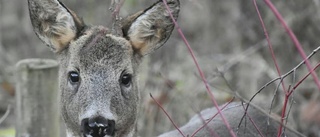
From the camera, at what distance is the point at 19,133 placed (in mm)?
6535

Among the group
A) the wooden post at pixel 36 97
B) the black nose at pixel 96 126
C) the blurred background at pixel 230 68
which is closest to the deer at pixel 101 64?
the black nose at pixel 96 126

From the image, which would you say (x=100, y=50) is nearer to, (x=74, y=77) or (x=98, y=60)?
(x=98, y=60)

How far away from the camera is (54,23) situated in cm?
571

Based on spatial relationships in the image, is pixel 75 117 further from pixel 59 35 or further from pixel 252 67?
pixel 252 67

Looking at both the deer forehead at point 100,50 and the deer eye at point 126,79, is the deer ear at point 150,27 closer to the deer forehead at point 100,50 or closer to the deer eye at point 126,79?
the deer forehead at point 100,50

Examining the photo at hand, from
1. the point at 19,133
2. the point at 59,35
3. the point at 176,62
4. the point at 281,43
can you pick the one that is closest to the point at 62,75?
the point at 59,35

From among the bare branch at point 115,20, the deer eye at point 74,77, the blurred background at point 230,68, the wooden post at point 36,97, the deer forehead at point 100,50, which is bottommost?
the blurred background at point 230,68

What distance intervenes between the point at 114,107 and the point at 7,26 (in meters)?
9.73

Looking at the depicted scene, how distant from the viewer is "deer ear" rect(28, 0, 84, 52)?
553 centimetres

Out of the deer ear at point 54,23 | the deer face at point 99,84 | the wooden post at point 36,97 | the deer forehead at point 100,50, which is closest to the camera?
the deer face at point 99,84

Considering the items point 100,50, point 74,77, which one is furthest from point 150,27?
point 74,77

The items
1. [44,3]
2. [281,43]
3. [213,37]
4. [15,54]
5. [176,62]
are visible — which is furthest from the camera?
[213,37]

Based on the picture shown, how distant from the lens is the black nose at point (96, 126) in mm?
4863

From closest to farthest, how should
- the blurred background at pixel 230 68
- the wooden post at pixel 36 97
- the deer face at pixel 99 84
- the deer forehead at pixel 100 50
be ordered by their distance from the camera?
1. the deer face at pixel 99 84
2. the deer forehead at pixel 100 50
3. the wooden post at pixel 36 97
4. the blurred background at pixel 230 68
